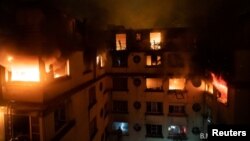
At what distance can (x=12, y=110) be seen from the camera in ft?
38.4

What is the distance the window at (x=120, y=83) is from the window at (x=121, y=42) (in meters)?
3.93

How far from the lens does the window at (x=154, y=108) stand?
27594 millimetres

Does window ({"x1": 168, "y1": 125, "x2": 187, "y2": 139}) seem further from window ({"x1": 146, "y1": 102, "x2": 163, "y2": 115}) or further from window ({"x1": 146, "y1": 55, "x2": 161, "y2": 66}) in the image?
window ({"x1": 146, "y1": 55, "x2": 161, "y2": 66})

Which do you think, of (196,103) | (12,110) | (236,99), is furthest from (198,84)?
(12,110)

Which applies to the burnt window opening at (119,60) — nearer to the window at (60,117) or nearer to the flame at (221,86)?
the flame at (221,86)

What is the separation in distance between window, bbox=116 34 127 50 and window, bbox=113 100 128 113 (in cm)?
689

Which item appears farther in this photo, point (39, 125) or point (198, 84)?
point (198, 84)

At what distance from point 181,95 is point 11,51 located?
66.9 feet

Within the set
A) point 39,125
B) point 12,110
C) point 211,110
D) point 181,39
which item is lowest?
point 211,110

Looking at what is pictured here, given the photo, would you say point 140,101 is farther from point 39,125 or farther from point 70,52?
point 39,125

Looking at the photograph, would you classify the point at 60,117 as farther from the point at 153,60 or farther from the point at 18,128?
the point at 153,60

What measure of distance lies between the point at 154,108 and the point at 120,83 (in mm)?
5270

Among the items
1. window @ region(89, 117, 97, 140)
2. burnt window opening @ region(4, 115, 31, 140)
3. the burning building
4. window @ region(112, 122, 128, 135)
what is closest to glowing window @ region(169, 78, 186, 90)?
the burning building

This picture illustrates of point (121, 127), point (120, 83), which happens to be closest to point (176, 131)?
point (121, 127)
